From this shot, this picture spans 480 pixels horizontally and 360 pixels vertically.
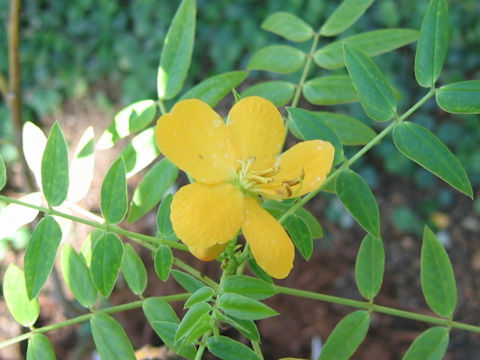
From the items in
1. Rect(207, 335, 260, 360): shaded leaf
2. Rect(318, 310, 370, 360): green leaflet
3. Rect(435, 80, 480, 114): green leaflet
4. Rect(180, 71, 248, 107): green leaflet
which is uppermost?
Rect(180, 71, 248, 107): green leaflet

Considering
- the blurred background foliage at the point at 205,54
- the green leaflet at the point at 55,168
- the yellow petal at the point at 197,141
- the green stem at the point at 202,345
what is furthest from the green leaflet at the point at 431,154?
the blurred background foliage at the point at 205,54

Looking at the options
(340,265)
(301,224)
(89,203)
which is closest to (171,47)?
(301,224)

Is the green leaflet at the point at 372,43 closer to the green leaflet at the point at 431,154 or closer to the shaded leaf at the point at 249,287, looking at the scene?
the green leaflet at the point at 431,154

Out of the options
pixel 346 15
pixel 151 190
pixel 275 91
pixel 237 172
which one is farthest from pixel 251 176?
pixel 346 15

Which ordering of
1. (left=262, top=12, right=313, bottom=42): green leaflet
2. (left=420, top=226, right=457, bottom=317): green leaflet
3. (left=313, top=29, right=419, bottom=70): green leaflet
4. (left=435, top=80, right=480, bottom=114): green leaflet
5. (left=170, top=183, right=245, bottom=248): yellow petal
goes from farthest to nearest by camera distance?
1. (left=262, top=12, right=313, bottom=42): green leaflet
2. (left=313, top=29, right=419, bottom=70): green leaflet
3. (left=420, top=226, right=457, bottom=317): green leaflet
4. (left=435, top=80, right=480, bottom=114): green leaflet
5. (left=170, top=183, right=245, bottom=248): yellow petal

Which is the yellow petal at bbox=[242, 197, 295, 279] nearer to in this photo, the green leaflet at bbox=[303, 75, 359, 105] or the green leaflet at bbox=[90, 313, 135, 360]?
the green leaflet at bbox=[90, 313, 135, 360]

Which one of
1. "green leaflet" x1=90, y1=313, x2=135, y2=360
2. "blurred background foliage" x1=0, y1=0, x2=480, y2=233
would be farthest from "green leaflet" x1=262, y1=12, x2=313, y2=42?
"blurred background foliage" x1=0, y1=0, x2=480, y2=233
